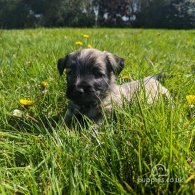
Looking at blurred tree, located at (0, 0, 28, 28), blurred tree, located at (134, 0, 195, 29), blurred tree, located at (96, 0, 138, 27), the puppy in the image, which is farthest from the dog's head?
blurred tree, located at (96, 0, 138, 27)

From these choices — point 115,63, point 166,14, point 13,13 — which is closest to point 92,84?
point 115,63

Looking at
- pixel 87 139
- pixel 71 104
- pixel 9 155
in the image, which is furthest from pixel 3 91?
pixel 87 139

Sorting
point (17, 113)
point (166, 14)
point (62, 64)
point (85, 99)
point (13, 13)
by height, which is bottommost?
point (17, 113)

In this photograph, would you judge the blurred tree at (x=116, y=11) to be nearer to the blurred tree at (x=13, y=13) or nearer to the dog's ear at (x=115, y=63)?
the blurred tree at (x=13, y=13)

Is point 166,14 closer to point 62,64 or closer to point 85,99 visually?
point 62,64

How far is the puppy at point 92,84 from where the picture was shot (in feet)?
10.8

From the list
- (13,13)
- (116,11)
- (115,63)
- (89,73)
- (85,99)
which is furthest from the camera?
(116,11)

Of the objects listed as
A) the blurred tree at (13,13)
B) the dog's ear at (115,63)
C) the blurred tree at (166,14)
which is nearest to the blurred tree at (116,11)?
the blurred tree at (166,14)

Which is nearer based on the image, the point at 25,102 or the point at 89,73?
the point at 25,102

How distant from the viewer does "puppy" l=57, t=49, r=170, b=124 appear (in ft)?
10.8

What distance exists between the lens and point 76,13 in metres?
35.3

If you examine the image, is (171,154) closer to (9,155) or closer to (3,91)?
(9,155)

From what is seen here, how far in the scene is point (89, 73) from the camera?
3.52m

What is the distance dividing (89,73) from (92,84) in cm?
18
